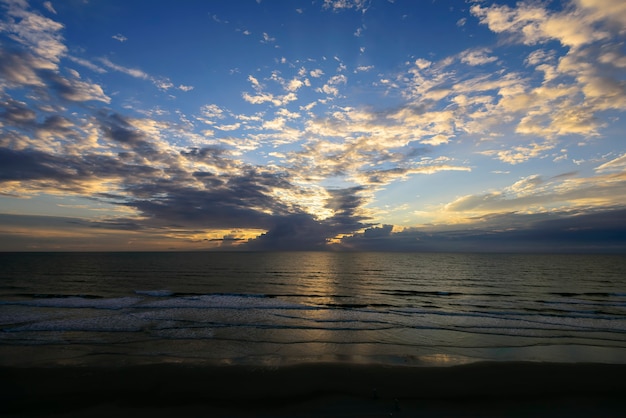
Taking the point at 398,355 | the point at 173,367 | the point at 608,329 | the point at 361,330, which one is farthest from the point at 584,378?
the point at 173,367

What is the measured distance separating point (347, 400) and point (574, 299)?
37672mm

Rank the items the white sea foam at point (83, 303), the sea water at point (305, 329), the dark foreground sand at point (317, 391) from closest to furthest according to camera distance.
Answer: the dark foreground sand at point (317, 391) < the sea water at point (305, 329) < the white sea foam at point (83, 303)

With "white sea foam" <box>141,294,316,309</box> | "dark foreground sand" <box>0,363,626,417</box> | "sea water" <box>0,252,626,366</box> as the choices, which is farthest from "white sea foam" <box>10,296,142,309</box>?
"dark foreground sand" <box>0,363,626,417</box>

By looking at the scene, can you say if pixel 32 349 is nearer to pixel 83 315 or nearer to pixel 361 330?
pixel 83 315

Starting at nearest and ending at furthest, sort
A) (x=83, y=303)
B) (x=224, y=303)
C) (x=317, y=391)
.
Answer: (x=317, y=391) → (x=83, y=303) → (x=224, y=303)

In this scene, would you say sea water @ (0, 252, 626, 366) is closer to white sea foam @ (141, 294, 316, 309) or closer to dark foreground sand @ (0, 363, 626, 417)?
white sea foam @ (141, 294, 316, 309)

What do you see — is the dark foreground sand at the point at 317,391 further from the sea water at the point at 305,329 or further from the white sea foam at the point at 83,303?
the white sea foam at the point at 83,303

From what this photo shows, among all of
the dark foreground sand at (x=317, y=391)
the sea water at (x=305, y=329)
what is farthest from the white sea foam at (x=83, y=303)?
the dark foreground sand at (x=317, y=391)

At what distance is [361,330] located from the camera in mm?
20734

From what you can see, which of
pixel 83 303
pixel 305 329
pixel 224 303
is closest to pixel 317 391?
pixel 305 329

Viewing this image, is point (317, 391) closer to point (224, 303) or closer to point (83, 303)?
point (224, 303)

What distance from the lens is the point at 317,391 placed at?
37.2ft

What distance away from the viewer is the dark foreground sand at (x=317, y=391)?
10078 millimetres

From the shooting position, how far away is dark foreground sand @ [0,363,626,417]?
1008 centimetres
